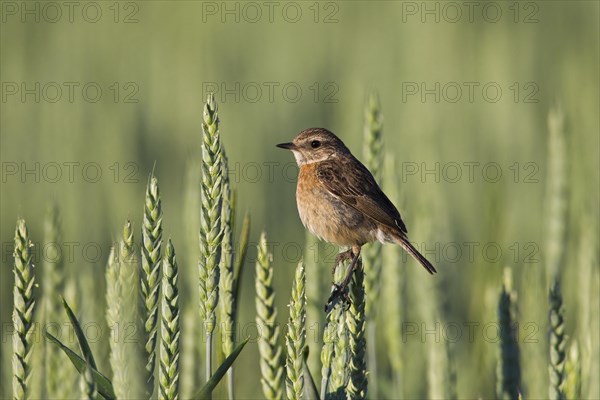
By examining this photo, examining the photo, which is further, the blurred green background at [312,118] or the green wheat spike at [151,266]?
the blurred green background at [312,118]

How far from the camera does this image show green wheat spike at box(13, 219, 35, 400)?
2082 millimetres

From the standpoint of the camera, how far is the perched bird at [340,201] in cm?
490

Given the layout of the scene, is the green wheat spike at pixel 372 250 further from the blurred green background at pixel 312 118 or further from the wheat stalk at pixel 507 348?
the wheat stalk at pixel 507 348

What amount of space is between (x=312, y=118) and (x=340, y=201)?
10.1 ft

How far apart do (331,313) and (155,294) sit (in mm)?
668

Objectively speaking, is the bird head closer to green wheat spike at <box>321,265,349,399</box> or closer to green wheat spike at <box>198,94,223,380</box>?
green wheat spike at <box>321,265,349,399</box>

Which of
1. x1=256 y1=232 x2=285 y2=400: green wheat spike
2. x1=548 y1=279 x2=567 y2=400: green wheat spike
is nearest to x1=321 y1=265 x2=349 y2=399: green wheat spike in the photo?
x1=256 y1=232 x2=285 y2=400: green wheat spike

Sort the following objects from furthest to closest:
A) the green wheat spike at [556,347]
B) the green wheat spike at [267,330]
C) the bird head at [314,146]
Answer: the bird head at [314,146]
the green wheat spike at [556,347]
the green wheat spike at [267,330]

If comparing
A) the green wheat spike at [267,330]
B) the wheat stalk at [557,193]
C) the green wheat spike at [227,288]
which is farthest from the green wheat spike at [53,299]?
the wheat stalk at [557,193]

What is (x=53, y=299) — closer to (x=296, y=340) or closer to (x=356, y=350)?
(x=356, y=350)

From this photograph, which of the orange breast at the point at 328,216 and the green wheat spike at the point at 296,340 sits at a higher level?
the orange breast at the point at 328,216

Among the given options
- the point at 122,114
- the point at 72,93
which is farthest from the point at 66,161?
the point at 72,93

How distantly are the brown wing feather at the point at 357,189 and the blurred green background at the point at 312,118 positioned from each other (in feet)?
0.63

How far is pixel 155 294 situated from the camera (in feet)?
6.97
